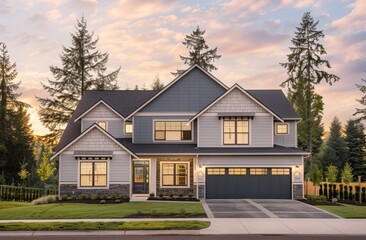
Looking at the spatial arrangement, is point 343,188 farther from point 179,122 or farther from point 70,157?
point 70,157

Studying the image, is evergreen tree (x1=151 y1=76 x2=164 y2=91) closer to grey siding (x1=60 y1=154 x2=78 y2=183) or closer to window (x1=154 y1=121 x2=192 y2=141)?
window (x1=154 y1=121 x2=192 y2=141)

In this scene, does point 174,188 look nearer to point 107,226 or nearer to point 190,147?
point 190,147

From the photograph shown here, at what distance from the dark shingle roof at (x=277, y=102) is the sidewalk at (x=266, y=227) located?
17524mm

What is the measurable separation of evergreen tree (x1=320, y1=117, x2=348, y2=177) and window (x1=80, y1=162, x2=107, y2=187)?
39.1 meters

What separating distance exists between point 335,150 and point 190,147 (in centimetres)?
3655

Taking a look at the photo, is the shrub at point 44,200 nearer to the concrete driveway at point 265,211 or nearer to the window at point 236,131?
the concrete driveway at point 265,211

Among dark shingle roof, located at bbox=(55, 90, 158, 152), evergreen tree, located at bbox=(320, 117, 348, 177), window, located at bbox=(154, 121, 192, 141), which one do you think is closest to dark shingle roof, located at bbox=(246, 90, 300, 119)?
window, located at bbox=(154, 121, 192, 141)

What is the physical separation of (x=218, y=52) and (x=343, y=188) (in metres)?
34.8

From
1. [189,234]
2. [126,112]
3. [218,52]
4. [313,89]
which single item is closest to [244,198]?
[126,112]

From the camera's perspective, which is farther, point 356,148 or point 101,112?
point 356,148

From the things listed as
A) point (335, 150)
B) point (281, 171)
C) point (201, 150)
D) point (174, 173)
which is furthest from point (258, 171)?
point (335, 150)

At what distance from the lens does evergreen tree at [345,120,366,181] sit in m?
62.2

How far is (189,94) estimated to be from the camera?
3612 centimetres

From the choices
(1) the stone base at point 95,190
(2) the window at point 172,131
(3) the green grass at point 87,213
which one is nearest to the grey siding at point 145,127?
(2) the window at point 172,131
